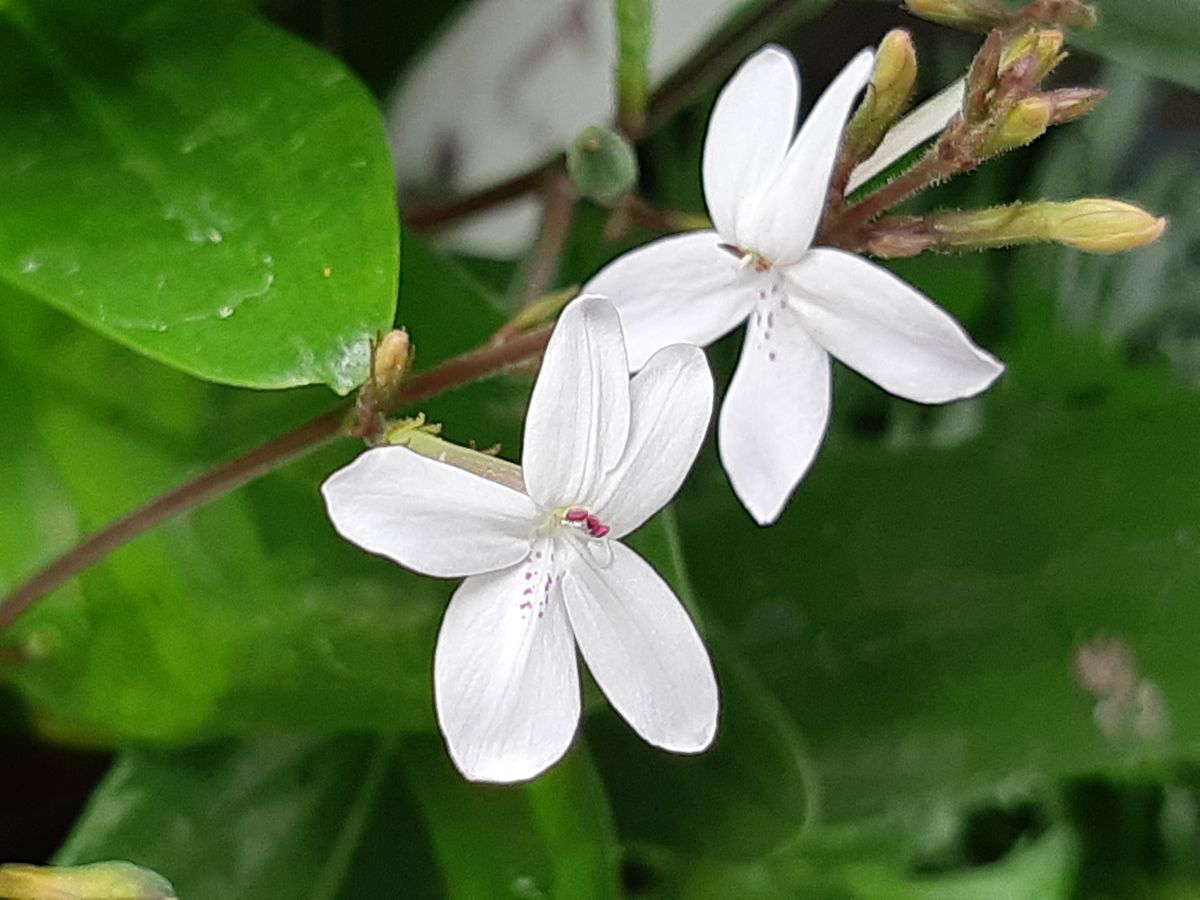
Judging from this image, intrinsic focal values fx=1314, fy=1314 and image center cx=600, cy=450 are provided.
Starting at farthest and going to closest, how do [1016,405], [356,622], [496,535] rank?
[1016,405] → [356,622] → [496,535]

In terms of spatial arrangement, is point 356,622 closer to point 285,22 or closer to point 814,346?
point 814,346

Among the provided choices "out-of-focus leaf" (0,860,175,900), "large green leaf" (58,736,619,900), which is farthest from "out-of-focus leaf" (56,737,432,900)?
"out-of-focus leaf" (0,860,175,900)

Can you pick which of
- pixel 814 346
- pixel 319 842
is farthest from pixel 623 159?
pixel 319 842

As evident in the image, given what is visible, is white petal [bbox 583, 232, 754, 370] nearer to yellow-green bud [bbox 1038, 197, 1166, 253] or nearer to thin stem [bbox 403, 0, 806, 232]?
yellow-green bud [bbox 1038, 197, 1166, 253]

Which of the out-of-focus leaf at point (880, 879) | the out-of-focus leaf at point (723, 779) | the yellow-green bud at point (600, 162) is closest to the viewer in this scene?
the yellow-green bud at point (600, 162)

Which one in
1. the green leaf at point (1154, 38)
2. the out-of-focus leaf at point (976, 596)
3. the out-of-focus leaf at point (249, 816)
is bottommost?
the out-of-focus leaf at point (249, 816)

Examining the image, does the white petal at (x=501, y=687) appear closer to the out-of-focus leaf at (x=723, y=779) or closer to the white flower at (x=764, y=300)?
the white flower at (x=764, y=300)

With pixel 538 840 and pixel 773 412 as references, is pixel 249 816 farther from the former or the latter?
pixel 773 412

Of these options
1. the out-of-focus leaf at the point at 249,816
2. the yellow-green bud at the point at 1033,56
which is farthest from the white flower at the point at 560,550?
the out-of-focus leaf at the point at 249,816
